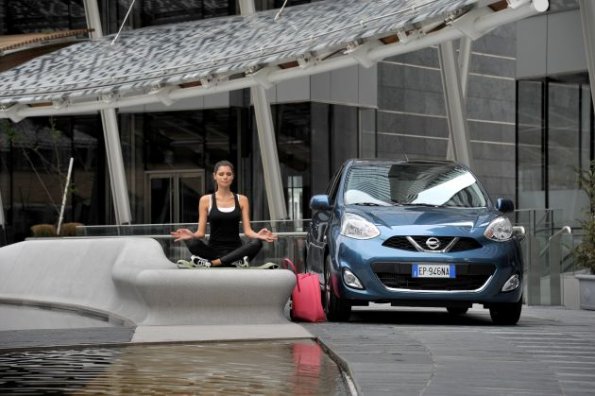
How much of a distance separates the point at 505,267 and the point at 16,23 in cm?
3496

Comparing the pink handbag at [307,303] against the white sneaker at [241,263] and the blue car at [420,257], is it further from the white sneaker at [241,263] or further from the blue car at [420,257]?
the white sneaker at [241,263]

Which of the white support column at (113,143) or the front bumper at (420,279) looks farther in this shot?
the white support column at (113,143)

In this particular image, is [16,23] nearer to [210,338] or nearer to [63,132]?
[63,132]

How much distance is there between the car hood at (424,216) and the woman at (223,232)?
3.38ft

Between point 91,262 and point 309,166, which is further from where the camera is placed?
point 309,166

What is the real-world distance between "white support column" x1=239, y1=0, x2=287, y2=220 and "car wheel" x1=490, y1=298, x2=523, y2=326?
23.4 m

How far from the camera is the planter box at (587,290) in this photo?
18828 millimetres

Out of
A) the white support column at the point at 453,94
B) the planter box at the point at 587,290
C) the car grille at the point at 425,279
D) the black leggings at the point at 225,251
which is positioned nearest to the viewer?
the car grille at the point at 425,279

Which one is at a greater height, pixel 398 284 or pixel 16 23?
pixel 16 23

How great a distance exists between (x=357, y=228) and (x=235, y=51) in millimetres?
15791

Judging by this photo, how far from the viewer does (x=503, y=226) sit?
13406mm

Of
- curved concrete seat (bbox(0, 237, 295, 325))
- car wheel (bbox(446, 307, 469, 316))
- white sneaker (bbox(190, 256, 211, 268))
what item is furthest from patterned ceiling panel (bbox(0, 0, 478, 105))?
white sneaker (bbox(190, 256, 211, 268))

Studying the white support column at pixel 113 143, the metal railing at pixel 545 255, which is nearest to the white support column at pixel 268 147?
the white support column at pixel 113 143

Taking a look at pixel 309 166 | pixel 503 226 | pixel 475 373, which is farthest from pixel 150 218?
pixel 475 373
